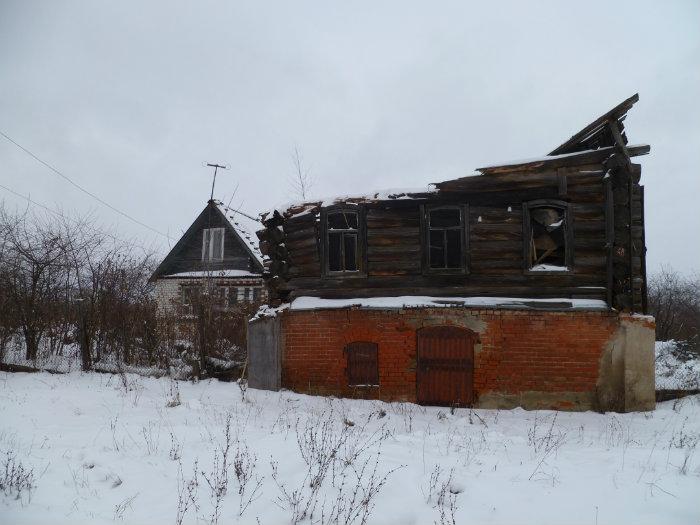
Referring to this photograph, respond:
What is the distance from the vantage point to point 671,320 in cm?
2397

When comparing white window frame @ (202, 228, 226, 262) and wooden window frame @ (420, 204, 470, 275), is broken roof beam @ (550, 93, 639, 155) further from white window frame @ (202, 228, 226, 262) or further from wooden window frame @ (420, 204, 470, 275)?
white window frame @ (202, 228, 226, 262)

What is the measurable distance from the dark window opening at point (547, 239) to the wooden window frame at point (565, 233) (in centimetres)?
3

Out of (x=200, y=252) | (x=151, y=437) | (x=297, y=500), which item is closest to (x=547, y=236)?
(x=297, y=500)

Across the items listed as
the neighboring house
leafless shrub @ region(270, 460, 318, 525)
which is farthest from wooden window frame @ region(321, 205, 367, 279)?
the neighboring house

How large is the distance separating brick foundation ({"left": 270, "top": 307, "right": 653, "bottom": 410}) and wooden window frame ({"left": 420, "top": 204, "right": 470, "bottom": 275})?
3.13 ft

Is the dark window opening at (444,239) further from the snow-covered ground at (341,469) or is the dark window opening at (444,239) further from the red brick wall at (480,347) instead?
the snow-covered ground at (341,469)

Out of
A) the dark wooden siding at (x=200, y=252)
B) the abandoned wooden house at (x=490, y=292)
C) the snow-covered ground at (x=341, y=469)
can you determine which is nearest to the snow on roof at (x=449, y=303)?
the abandoned wooden house at (x=490, y=292)

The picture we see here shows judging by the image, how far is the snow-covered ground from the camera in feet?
14.5

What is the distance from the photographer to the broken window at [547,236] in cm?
1066

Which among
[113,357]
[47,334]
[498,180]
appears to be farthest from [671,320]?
[47,334]

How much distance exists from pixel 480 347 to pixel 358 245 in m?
3.86

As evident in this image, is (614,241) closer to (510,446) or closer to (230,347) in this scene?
(510,446)

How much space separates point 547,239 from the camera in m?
11.0

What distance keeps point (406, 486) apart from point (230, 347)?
13.1 metres
